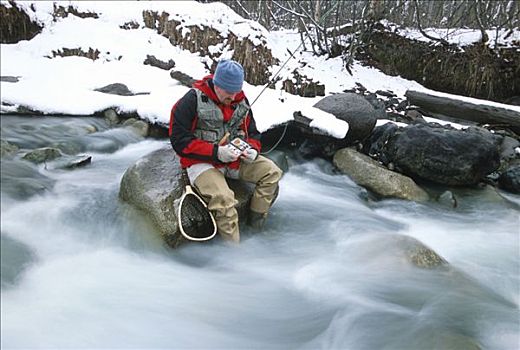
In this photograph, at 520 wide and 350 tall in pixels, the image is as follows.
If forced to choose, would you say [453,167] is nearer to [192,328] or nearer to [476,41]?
[192,328]

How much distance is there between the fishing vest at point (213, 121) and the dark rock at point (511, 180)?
172 inches

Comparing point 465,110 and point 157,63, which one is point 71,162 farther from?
point 465,110

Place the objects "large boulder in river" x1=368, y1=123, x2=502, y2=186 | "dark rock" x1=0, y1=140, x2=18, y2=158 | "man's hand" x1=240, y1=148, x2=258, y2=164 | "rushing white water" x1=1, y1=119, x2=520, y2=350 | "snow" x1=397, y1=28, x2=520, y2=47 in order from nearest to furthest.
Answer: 1. "dark rock" x1=0, y1=140, x2=18, y2=158
2. "rushing white water" x1=1, y1=119, x2=520, y2=350
3. "man's hand" x1=240, y1=148, x2=258, y2=164
4. "large boulder in river" x1=368, y1=123, x2=502, y2=186
5. "snow" x1=397, y1=28, x2=520, y2=47

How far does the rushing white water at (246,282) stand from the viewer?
2248 millimetres

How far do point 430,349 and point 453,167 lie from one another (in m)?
3.47

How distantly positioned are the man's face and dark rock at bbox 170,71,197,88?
4.09 metres

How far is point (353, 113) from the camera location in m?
6.41

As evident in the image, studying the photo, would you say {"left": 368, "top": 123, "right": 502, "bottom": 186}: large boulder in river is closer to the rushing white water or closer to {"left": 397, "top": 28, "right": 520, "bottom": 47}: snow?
the rushing white water

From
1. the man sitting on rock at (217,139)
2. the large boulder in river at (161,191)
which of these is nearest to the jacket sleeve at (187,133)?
the man sitting on rock at (217,139)

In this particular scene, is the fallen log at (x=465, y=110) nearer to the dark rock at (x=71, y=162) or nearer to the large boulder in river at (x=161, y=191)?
the large boulder in river at (x=161, y=191)

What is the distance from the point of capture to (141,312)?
2.81 meters

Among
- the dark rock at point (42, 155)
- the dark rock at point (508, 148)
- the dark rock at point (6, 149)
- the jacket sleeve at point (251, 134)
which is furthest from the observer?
the dark rock at point (508, 148)

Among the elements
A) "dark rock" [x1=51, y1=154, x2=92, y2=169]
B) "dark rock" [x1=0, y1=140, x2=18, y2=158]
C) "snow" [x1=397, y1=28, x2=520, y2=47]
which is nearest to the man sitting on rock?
"dark rock" [x1=51, y1=154, x2=92, y2=169]

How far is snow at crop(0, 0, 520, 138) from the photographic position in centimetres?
258
